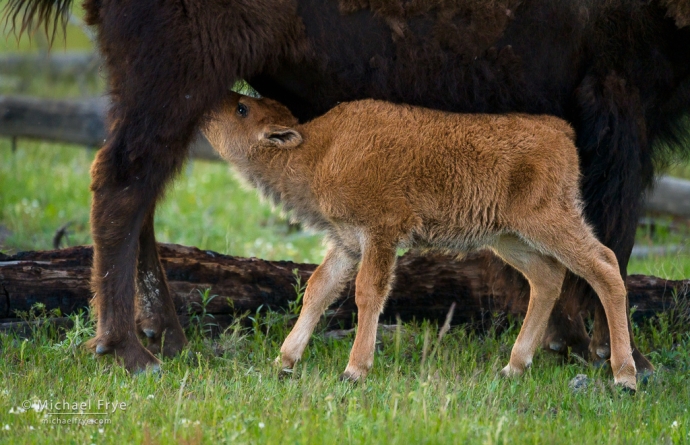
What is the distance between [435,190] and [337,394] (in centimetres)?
123

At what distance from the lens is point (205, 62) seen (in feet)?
15.0

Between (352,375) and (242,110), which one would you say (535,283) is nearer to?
(352,375)

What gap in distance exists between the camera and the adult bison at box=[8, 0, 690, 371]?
457cm

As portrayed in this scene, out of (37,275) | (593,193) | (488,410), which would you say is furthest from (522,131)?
(37,275)

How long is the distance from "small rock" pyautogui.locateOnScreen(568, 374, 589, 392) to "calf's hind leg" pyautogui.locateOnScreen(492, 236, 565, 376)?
363mm

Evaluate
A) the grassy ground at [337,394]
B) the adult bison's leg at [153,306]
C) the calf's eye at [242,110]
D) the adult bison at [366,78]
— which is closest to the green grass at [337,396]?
the grassy ground at [337,394]

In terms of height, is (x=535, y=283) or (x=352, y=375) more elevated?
(x=535, y=283)

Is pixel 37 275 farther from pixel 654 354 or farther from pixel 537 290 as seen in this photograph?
pixel 654 354

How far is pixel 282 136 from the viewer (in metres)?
4.97

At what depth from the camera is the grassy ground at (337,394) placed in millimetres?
3600

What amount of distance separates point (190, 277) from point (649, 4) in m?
3.13

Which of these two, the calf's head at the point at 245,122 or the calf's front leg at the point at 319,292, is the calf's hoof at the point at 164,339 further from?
the calf's head at the point at 245,122

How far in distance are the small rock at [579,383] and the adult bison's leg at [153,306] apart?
2.17 meters

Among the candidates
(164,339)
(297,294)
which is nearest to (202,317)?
(164,339)
